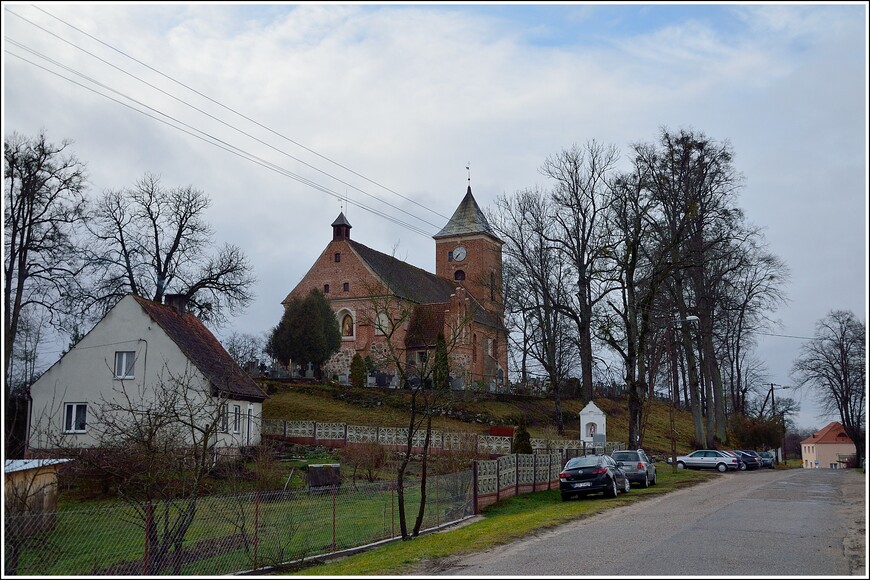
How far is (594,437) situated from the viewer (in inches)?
1531

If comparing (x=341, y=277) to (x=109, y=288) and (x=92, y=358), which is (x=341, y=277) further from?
(x=92, y=358)

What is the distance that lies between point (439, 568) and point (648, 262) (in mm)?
33055

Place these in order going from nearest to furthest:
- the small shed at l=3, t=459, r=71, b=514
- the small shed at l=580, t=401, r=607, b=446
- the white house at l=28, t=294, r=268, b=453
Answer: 1. the small shed at l=3, t=459, r=71, b=514
2. the white house at l=28, t=294, r=268, b=453
3. the small shed at l=580, t=401, r=607, b=446

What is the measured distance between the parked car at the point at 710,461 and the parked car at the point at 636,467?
1504 cm

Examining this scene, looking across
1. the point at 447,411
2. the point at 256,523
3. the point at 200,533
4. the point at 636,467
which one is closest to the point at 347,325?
the point at 447,411

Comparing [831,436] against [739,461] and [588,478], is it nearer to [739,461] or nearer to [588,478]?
[739,461]

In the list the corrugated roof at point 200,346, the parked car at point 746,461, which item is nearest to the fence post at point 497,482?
the corrugated roof at point 200,346

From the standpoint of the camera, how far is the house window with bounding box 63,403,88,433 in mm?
35438

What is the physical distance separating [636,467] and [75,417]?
23.3 meters

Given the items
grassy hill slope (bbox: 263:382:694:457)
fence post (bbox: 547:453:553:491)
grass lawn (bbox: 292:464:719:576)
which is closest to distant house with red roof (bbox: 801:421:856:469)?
grassy hill slope (bbox: 263:382:694:457)

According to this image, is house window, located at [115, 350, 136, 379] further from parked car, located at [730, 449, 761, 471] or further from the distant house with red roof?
the distant house with red roof

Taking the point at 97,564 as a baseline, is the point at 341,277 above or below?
above

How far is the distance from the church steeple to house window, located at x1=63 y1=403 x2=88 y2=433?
3771cm

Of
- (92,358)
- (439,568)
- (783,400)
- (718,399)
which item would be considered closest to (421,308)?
(718,399)
